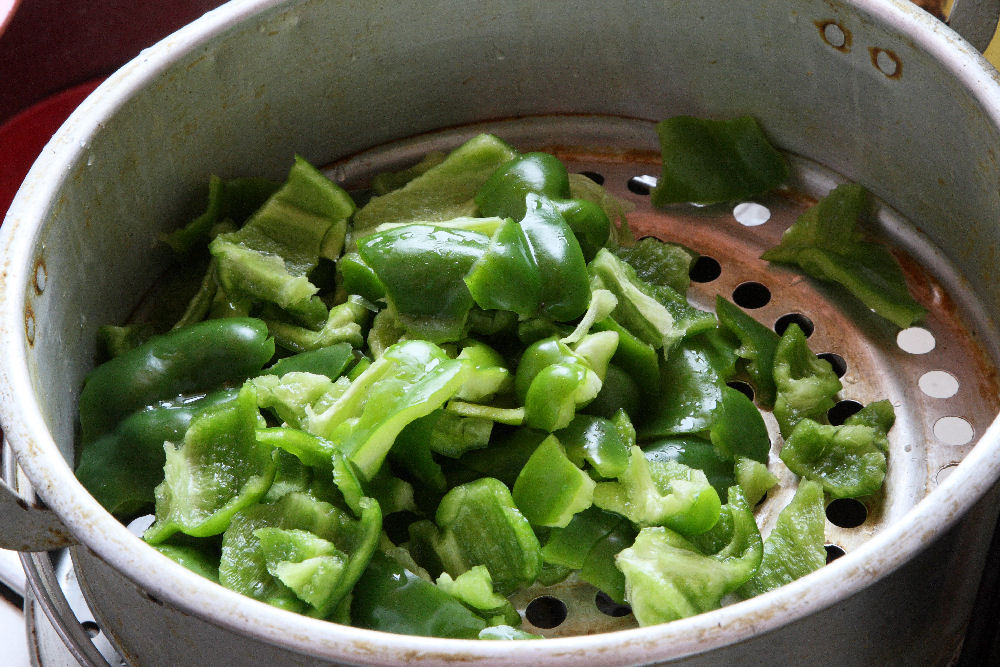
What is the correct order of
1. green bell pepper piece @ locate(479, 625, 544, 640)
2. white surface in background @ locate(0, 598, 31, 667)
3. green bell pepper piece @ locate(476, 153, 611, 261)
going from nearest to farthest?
1. green bell pepper piece @ locate(479, 625, 544, 640)
2. green bell pepper piece @ locate(476, 153, 611, 261)
3. white surface in background @ locate(0, 598, 31, 667)

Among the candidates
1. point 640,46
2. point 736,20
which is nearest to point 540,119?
point 640,46

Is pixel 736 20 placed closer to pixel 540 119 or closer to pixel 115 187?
pixel 540 119

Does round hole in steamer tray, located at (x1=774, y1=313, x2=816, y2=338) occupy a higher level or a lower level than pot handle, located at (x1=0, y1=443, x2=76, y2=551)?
lower

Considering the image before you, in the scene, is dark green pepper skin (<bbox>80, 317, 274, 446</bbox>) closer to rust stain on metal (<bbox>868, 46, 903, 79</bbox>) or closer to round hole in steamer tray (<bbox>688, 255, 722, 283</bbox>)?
round hole in steamer tray (<bbox>688, 255, 722, 283</bbox>)

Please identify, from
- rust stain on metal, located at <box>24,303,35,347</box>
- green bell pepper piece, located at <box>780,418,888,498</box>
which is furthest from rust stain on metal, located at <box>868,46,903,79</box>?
rust stain on metal, located at <box>24,303,35,347</box>

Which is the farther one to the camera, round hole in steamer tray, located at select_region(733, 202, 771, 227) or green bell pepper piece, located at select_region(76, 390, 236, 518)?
round hole in steamer tray, located at select_region(733, 202, 771, 227)

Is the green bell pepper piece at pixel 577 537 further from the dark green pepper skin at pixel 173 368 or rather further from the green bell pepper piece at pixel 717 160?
the green bell pepper piece at pixel 717 160

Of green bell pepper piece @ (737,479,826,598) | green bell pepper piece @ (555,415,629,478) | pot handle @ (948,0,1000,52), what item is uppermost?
pot handle @ (948,0,1000,52)

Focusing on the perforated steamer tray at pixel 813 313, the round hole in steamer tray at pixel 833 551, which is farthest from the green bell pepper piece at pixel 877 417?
the round hole in steamer tray at pixel 833 551
